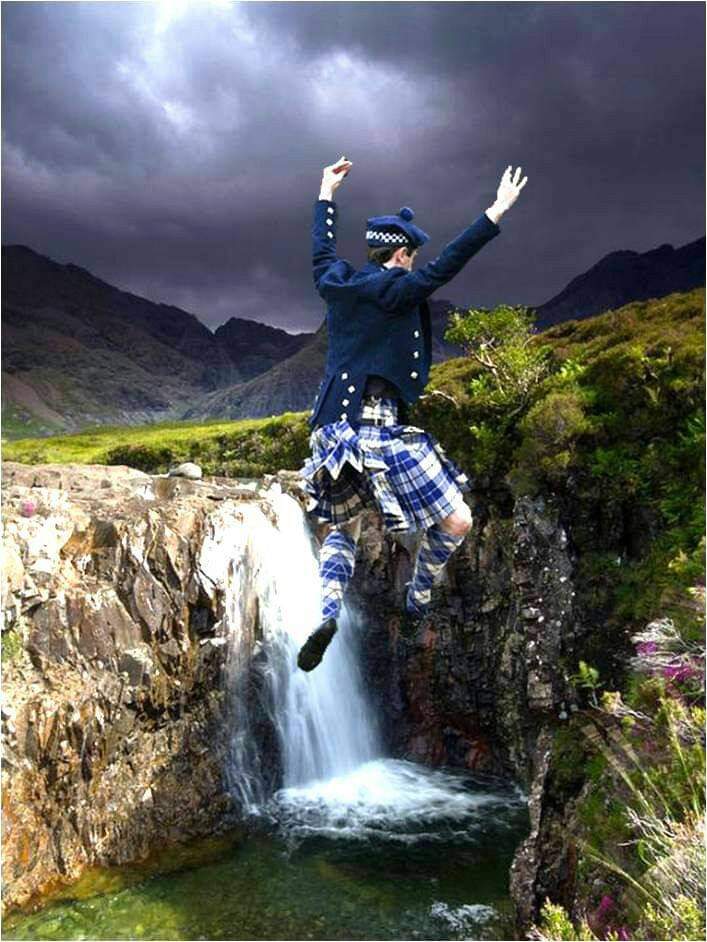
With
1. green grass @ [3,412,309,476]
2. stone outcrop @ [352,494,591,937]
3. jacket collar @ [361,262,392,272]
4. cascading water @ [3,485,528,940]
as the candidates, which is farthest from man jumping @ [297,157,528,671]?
green grass @ [3,412,309,476]

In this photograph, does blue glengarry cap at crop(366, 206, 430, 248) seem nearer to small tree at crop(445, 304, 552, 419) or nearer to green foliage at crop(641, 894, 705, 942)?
green foliage at crop(641, 894, 705, 942)

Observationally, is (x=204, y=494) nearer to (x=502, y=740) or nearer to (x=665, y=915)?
(x=502, y=740)

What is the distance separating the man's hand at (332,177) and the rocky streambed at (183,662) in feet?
25.2

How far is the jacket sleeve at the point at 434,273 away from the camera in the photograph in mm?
4500

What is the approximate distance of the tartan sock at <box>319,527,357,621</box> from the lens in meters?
5.36

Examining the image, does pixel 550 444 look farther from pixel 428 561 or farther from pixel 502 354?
pixel 428 561

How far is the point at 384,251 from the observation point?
5.29 metres

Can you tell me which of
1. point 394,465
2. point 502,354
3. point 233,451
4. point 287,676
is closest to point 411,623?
point 394,465

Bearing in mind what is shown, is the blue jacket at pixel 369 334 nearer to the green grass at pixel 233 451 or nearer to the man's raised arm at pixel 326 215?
the man's raised arm at pixel 326 215

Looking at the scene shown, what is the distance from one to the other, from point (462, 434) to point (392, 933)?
42.8 ft

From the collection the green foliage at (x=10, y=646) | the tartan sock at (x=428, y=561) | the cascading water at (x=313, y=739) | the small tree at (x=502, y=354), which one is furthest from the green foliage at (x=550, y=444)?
the tartan sock at (x=428, y=561)

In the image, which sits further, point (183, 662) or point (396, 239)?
point (183, 662)

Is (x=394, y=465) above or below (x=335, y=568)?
above

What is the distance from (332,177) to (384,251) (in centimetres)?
85
